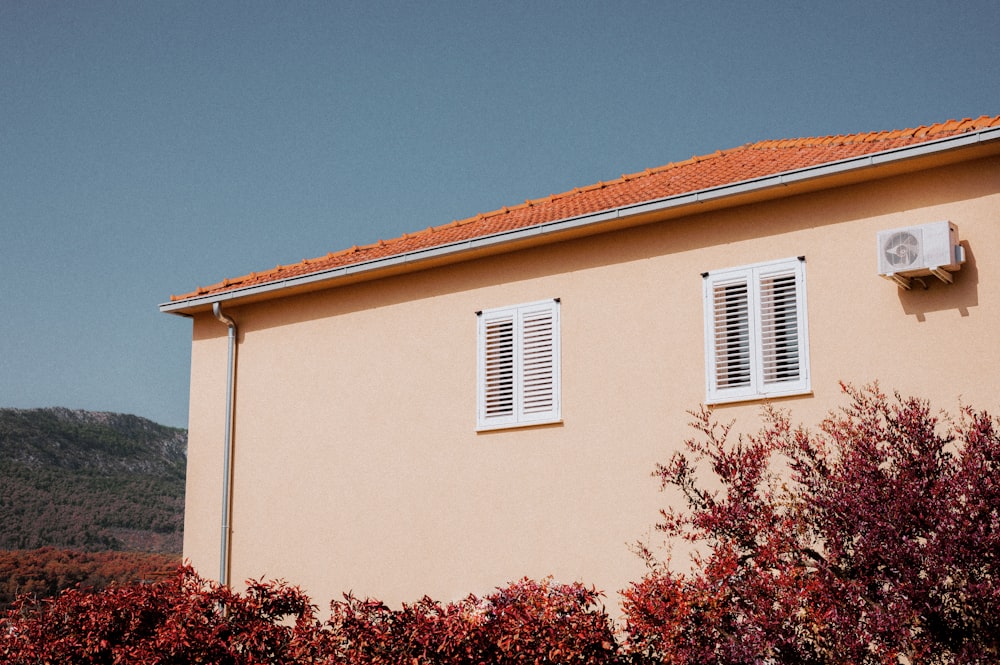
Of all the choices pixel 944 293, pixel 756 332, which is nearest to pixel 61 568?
pixel 756 332

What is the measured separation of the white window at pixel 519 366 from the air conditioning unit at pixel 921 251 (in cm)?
391

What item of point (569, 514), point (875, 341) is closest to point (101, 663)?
point (569, 514)

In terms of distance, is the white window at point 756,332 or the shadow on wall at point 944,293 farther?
the white window at point 756,332

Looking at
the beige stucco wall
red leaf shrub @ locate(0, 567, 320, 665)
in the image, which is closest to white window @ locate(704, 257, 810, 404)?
the beige stucco wall

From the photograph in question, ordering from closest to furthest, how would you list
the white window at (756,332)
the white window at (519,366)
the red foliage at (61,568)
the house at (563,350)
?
the house at (563,350), the white window at (756,332), the white window at (519,366), the red foliage at (61,568)

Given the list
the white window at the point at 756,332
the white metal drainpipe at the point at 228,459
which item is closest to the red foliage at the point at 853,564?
the white window at the point at 756,332

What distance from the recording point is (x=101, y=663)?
10.5 m

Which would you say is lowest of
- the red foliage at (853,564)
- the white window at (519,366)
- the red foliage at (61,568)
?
the red foliage at (61,568)

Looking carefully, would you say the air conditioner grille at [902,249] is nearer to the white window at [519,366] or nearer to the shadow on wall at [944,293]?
the shadow on wall at [944,293]

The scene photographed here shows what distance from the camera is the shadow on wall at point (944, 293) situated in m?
10.3

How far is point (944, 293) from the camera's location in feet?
34.2

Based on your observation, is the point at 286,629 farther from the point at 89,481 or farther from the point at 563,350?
the point at 89,481

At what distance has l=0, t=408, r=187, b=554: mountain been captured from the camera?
37.2 meters

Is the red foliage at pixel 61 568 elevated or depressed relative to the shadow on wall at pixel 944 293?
depressed
